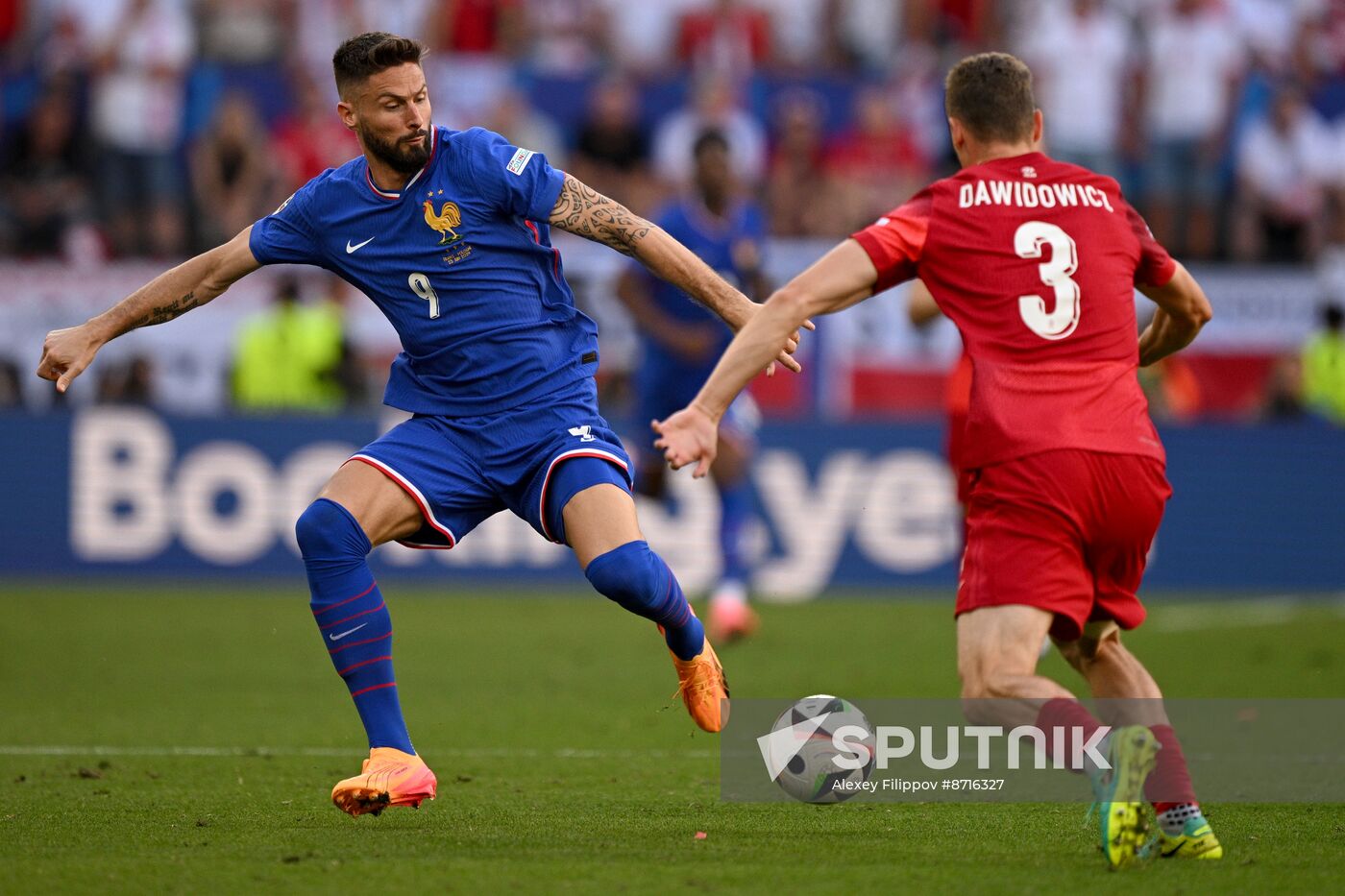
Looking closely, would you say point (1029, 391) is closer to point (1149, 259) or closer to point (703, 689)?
point (1149, 259)

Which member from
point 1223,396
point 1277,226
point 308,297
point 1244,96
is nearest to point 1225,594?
point 1223,396

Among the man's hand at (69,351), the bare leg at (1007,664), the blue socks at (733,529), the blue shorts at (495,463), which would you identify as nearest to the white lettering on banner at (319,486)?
the blue socks at (733,529)

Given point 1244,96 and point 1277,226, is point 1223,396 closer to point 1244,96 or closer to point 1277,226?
point 1277,226

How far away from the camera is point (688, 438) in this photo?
468 centimetres

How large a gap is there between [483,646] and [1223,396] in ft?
28.8

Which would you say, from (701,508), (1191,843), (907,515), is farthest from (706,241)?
(1191,843)

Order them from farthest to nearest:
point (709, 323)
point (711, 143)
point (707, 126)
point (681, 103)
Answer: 1. point (681, 103)
2. point (707, 126)
3. point (709, 323)
4. point (711, 143)

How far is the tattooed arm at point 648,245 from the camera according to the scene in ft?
18.4

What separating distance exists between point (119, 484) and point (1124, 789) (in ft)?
37.0

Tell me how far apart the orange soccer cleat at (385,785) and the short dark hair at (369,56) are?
2084mm

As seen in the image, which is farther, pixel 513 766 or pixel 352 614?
pixel 513 766

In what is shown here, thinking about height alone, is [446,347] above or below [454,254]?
below

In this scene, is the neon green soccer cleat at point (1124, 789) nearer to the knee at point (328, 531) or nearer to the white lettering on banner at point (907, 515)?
the knee at point (328, 531)

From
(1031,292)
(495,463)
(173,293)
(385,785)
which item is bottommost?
(385,785)
